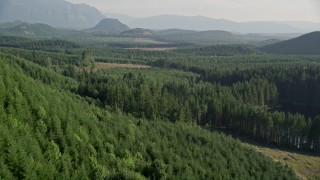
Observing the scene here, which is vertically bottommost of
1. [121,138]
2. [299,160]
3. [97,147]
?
[299,160]

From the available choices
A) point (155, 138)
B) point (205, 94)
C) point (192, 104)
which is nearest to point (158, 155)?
point (155, 138)

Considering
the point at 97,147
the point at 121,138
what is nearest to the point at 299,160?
the point at 121,138

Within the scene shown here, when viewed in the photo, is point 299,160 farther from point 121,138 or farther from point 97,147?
point 97,147

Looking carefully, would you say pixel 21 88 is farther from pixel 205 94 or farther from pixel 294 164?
pixel 205 94

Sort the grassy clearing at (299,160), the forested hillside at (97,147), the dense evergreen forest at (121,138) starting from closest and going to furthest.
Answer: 1. the forested hillside at (97,147)
2. the dense evergreen forest at (121,138)
3. the grassy clearing at (299,160)

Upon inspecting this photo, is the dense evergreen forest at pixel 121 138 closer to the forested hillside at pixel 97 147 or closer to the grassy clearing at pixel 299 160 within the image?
the forested hillside at pixel 97 147

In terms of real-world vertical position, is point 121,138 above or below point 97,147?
below

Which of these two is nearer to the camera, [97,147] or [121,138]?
[97,147]

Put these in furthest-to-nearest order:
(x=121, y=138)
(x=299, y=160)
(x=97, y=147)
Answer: (x=299, y=160)
(x=121, y=138)
(x=97, y=147)

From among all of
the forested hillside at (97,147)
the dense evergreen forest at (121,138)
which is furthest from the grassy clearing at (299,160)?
the forested hillside at (97,147)
